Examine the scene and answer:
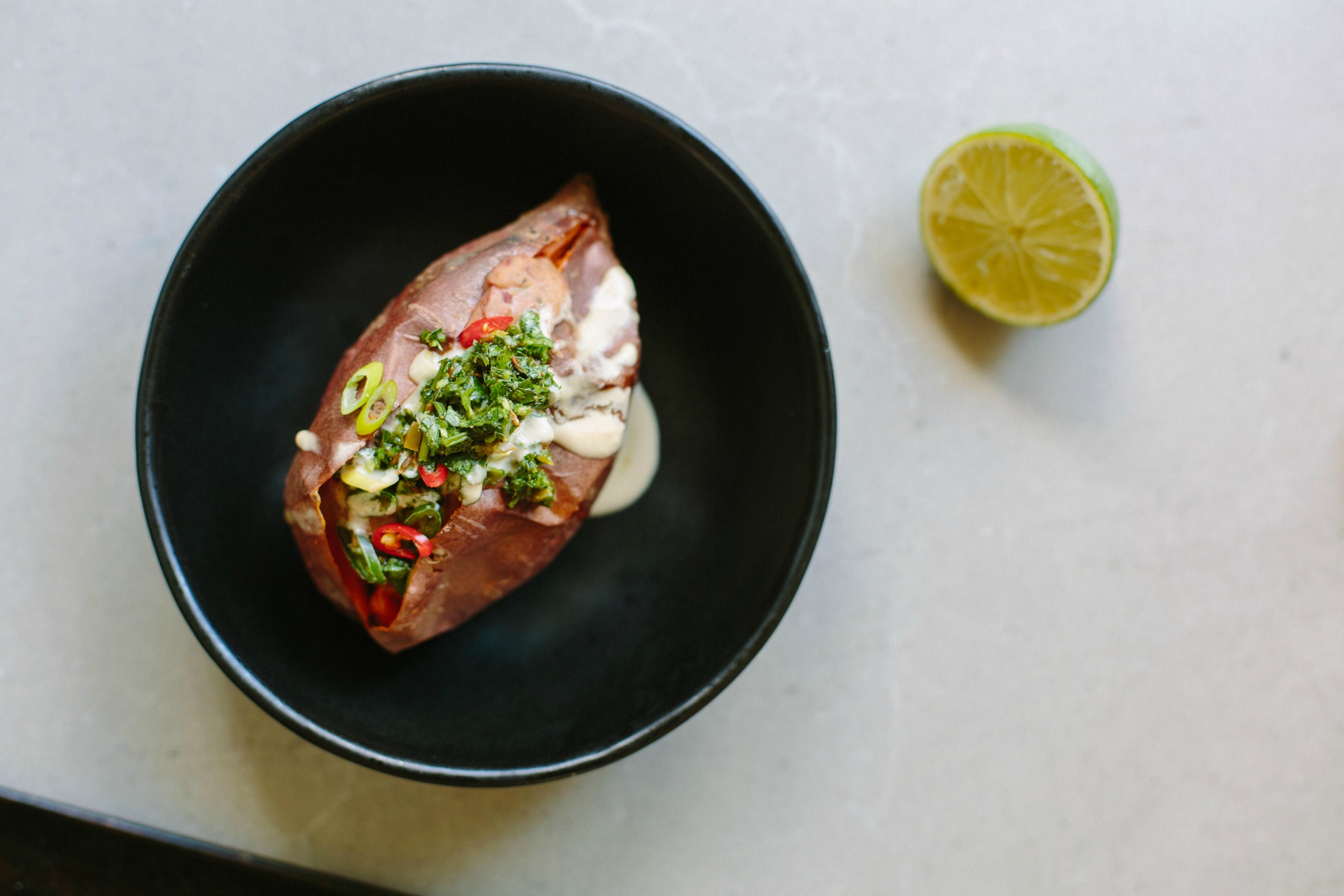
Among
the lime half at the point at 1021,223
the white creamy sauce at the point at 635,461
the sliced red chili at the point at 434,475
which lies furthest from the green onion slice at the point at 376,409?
the lime half at the point at 1021,223

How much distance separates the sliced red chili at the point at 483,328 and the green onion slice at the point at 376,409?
0.47 feet

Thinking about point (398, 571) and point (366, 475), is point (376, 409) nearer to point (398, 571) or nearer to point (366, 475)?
point (366, 475)

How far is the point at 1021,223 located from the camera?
1817mm

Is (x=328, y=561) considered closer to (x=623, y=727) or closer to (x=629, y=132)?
(x=623, y=727)

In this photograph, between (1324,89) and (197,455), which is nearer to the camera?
(197,455)

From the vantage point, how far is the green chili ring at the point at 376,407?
148cm

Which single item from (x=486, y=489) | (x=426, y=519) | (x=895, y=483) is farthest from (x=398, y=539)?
(x=895, y=483)

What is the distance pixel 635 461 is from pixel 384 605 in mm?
609

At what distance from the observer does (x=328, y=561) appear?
1.58m

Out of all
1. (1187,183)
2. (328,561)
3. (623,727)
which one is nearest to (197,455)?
(328,561)

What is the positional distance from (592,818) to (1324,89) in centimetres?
241

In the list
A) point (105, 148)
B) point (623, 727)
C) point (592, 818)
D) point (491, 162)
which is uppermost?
point (491, 162)

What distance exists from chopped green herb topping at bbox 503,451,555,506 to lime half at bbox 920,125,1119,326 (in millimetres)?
981

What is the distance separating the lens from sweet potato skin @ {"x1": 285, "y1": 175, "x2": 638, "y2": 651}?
5.01 feet
